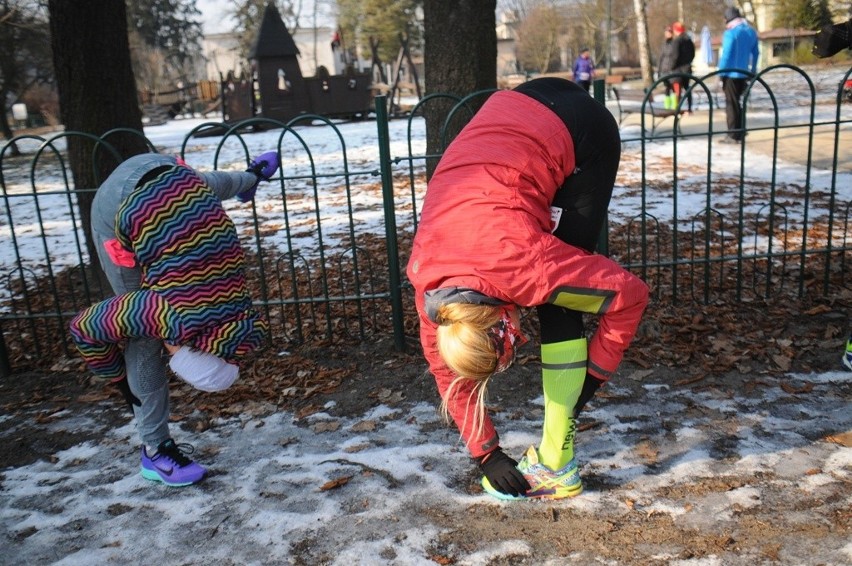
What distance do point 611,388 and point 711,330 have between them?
959 mm

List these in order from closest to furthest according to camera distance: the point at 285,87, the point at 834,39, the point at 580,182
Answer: the point at 580,182 < the point at 834,39 < the point at 285,87

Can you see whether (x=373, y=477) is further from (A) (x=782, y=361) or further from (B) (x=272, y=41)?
(B) (x=272, y=41)

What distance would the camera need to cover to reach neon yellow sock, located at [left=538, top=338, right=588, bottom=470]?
260 centimetres

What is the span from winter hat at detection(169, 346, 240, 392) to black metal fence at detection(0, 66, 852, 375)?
1.35 m

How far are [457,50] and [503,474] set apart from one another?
11.7 feet

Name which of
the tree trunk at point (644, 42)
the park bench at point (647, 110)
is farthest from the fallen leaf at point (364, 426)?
the tree trunk at point (644, 42)

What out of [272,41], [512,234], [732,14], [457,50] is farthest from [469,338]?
[272,41]

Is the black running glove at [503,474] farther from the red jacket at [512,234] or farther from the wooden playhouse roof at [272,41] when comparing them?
the wooden playhouse roof at [272,41]

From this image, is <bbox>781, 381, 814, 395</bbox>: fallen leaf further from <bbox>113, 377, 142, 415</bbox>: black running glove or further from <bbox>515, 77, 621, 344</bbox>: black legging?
<bbox>113, 377, 142, 415</bbox>: black running glove

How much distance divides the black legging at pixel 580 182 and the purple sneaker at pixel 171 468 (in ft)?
5.09

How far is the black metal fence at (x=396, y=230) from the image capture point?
4.47 metres

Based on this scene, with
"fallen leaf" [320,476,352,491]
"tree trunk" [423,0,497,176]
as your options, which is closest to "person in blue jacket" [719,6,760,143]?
"tree trunk" [423,0,497,176]

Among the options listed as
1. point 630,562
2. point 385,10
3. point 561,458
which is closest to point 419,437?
point 561,458

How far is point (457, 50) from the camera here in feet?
17.9
